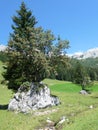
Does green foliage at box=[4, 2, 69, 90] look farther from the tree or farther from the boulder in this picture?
the boulder

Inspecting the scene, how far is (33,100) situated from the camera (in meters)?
39.7

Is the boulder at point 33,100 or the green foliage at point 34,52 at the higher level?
the green foliage at point 34,52

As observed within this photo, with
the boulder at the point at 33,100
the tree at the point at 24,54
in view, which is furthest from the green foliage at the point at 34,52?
the boulder at the point at 33,100

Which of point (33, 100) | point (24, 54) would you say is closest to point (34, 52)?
point (24, 54)

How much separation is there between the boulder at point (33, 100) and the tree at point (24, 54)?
3083 millimetres

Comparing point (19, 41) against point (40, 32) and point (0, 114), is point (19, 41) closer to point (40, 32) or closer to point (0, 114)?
point (40, 32)

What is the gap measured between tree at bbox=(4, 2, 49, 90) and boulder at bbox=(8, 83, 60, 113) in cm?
308

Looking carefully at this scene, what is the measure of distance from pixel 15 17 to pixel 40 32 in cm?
803

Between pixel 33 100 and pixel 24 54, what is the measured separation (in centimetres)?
767

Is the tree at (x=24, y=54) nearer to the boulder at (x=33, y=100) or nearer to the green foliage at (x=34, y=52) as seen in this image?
the green foliage at (x=34, y=52)

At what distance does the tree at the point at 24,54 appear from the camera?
40209 millimetres

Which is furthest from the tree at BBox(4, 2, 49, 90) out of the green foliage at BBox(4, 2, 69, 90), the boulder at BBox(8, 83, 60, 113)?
the boulder at BBox(8, 83, 60, 113)

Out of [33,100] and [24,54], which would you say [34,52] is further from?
[33,100]

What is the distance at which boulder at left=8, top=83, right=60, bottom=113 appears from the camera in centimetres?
3856
